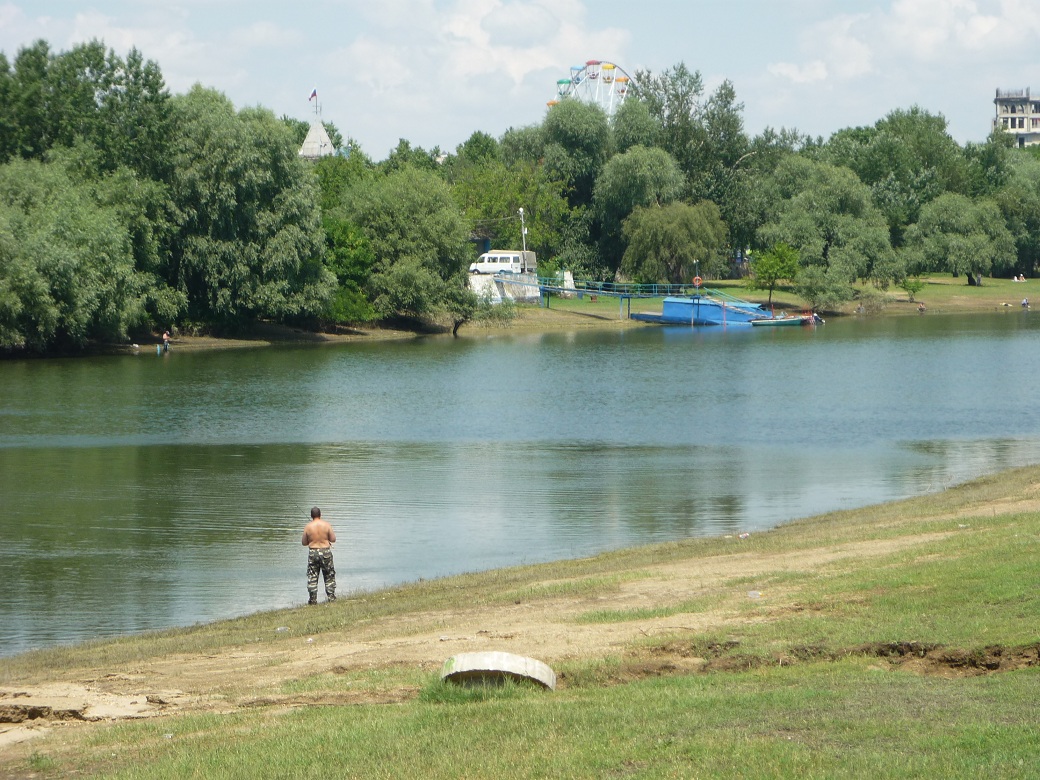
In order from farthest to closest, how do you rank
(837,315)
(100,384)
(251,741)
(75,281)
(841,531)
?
(837,315) → (75,281) → (100,384) → (841,531) → (251,741)

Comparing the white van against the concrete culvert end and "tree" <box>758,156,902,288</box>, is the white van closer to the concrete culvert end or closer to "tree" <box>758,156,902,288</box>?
"tree" <box>758,156,902,288</box>

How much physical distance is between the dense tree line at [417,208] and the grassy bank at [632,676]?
5242 centimetres

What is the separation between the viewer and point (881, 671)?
12.2 m

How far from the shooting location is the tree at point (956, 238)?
114250 mm

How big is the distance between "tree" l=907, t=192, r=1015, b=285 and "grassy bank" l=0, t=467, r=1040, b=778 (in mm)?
98857

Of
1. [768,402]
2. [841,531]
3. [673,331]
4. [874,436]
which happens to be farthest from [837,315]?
[841,531]

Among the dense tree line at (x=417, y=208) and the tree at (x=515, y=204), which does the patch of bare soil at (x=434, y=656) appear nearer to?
the dense tree line at (x=417, y=208)

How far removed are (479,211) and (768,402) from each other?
69174mm

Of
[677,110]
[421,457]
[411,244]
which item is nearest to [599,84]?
[677,110]

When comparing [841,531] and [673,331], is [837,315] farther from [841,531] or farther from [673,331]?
[841,531]

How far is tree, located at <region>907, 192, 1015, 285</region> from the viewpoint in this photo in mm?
114250

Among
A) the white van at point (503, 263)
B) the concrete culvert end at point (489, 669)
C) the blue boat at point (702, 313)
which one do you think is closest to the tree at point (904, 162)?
the blue boat at point (702, 313)

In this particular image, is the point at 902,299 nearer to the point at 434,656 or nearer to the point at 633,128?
the point at 633,128

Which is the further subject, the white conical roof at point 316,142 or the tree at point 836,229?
the white conical roof at point 316,142
